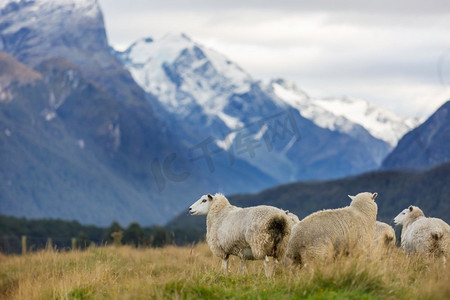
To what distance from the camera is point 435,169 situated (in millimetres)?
198125

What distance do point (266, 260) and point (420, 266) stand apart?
11.7 ft

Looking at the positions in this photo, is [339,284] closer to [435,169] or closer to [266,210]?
[266,210]

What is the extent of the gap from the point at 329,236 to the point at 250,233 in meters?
2.01

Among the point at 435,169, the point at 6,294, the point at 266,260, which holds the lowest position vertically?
the point at 435,169

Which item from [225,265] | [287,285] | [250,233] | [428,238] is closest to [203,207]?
[225,265]

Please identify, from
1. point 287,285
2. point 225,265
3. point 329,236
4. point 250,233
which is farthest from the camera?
point 225,265

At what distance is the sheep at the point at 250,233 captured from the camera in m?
17.0

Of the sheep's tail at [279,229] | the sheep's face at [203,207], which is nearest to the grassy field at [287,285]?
the sheep's tail at [279,229]

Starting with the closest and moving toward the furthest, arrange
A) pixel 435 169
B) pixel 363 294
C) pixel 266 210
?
pixel 363 294 < pixel 266 210 < pixel 435 169

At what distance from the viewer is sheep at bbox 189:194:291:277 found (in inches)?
669

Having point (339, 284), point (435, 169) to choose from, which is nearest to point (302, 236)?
point (339, 284)

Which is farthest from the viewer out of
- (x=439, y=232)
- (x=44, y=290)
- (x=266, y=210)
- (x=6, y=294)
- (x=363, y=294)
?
(x=6, y=294)

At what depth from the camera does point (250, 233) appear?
56.5 feet

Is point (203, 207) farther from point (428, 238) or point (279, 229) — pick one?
point (428, 238)
